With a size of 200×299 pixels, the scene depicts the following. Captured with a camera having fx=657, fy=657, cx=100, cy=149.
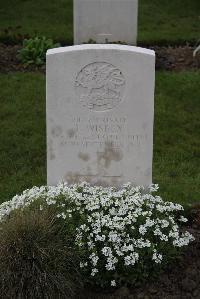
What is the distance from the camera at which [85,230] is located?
5.08 metres

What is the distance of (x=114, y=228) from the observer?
17.0ft

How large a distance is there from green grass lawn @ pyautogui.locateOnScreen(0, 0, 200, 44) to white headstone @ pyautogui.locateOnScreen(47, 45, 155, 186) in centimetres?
702

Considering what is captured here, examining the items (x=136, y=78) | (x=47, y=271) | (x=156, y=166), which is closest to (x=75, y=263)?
(x=47, y=271)

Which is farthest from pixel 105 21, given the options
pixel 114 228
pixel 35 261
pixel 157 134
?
pixel 35 261

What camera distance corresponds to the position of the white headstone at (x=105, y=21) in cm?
1130

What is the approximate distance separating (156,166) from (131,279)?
8.92 ft

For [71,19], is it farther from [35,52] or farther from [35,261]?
[35,261]

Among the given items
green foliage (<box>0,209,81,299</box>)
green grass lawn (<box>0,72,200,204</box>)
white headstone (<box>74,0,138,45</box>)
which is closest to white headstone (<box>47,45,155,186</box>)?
green foliage (<box>0,209,81,299</box>)

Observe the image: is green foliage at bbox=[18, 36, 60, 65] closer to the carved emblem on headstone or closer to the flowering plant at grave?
the carved emblem on headstone

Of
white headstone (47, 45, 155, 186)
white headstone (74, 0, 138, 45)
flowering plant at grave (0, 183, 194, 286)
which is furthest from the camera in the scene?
white headstone (74, 0, 138, 45)

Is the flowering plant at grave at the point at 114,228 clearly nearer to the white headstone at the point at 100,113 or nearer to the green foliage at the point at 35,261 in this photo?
the green foliage at the point at 35,261

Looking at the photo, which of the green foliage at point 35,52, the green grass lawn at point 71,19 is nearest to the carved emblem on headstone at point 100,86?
the green foliage at point 35,52

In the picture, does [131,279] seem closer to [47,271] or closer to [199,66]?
[47,271]

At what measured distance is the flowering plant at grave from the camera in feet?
16.5
